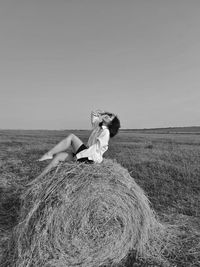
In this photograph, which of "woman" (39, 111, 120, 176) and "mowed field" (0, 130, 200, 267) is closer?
"mowed field" (0, 130, 200, 267)

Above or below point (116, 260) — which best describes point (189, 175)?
above

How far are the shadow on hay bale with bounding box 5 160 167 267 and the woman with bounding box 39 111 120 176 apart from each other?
359mm

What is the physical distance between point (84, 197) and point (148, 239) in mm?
1513

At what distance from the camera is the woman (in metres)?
5.66

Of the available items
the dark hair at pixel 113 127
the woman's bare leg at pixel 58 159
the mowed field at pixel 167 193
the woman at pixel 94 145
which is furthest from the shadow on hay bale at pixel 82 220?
the dark hair at pixel 113 127

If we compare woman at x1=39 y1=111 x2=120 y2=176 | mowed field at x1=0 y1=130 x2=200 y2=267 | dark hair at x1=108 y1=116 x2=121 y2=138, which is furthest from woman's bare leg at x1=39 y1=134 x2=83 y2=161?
mowed field at x1=0 y1=130 x2=200 y2=267

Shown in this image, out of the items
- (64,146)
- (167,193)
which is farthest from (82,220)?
(167,193)

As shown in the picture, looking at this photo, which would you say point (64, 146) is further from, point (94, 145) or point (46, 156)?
point (94, 145)

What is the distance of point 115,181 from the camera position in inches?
208

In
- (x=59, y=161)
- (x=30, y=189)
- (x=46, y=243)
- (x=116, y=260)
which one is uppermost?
(x=59, y=161)

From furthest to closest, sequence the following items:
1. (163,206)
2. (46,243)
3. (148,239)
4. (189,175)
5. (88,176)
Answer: (189,175) < (163,206) < (148,239) < (88,176) < (46,243)

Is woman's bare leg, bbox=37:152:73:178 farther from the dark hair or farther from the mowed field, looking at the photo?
the mowed field

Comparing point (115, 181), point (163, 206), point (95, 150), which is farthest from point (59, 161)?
point (163, 206)

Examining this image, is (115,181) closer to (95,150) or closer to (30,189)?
(95,150)
